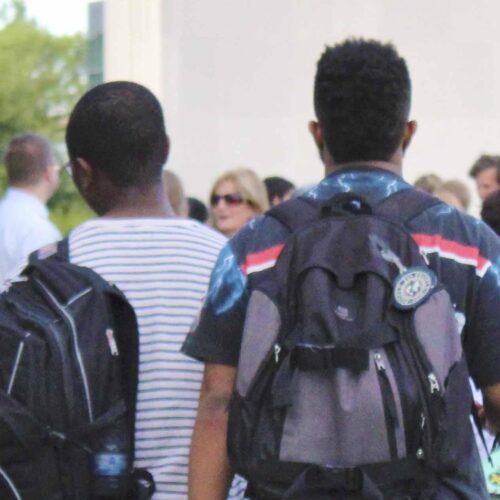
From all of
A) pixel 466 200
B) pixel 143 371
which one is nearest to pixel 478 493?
pixel 143 371

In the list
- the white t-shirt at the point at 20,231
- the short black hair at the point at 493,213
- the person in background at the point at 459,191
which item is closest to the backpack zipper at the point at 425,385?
the short black hair at the point at 493,213

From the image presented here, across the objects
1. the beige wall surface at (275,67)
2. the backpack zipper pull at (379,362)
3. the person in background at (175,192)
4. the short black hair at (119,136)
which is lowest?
the backpack zipper pull at (379,362)

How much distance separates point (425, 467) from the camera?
9.43ft

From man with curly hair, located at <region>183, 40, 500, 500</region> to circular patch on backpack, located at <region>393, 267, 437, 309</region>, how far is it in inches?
3.9

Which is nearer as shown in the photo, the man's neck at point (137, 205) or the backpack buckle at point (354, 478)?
the backpack buckle at point (354, 478)

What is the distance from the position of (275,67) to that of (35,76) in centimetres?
3482

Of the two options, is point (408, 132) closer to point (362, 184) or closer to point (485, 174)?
point (362, 184)

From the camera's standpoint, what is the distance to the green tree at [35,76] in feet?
136

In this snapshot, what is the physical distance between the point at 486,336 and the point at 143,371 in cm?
85

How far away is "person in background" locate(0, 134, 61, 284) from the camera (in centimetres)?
726

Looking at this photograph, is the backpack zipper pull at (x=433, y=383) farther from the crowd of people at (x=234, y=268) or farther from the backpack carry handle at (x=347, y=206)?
the backpack carry handle at (x=347, y=206)

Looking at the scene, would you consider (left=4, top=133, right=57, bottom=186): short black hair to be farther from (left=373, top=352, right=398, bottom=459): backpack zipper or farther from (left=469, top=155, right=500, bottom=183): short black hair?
(left=373, top=352, right=398, bottom=459): backpack zipper

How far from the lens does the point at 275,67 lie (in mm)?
12141

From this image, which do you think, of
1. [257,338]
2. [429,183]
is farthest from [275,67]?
[257,338]
